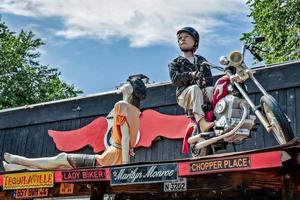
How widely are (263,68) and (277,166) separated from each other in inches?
149

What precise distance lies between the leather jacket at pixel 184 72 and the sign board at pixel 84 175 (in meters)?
1.49

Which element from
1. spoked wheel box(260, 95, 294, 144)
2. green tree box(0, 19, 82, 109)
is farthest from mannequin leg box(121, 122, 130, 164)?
green tree box(0, 19, 82, 109)

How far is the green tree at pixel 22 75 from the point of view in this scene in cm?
2344

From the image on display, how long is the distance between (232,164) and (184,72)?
2151mm

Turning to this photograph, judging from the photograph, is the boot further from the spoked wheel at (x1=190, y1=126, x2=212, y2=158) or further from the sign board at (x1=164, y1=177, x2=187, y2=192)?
the sign board at (x1=164, y1=177, x2=187, y2=192)

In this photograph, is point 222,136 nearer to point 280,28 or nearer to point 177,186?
point 177,186

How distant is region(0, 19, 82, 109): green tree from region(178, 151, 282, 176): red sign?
18284 mm

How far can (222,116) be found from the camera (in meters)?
6.88

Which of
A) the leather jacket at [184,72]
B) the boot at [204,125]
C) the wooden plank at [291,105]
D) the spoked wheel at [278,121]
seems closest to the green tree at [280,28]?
the wooden plank at [291,105]

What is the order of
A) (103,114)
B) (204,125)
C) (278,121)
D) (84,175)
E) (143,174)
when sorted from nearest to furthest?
1. (278,121)
2. (143,174)
3. (84,175)
4. (204,125)
5. (103,114)

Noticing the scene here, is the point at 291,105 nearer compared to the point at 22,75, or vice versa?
the point at 291,105

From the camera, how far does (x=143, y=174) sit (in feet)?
20.4

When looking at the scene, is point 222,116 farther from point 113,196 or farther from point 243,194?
point 113,196

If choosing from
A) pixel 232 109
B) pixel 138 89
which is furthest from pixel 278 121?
pixel 138 89
